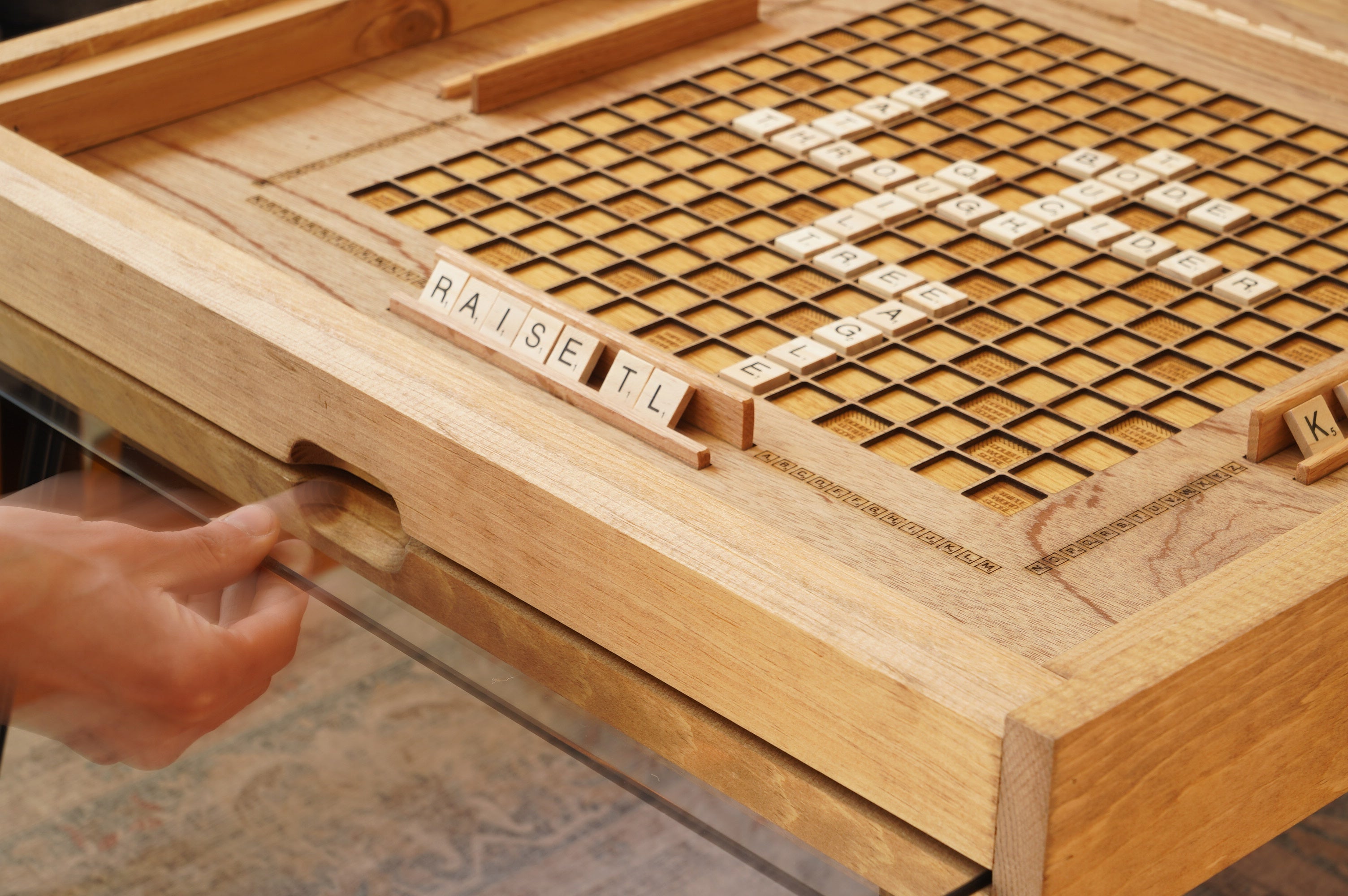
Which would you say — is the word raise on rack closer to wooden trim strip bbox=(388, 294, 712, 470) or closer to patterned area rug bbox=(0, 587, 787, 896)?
wooden trim strip bbox=(388, 294, 712, 470)

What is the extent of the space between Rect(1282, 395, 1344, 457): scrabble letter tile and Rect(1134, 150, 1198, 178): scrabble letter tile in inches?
15.1

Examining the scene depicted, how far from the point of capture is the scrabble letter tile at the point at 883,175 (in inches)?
52.3

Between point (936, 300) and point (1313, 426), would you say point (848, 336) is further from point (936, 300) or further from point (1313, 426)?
A: point (1313, 426)

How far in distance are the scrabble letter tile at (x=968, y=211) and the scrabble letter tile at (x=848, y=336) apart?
0.18m

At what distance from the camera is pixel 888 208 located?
128 centimetres

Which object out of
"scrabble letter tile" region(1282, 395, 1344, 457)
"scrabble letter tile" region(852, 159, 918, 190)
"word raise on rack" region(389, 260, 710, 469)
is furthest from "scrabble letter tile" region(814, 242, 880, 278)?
"scrabble letter tile" region(1282, 395, 1344, 457)

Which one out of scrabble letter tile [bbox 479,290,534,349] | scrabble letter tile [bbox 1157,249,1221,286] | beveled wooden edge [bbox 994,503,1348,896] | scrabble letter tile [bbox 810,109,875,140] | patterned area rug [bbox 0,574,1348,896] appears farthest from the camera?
scrabble letter tile [bbox 810,109,875,140]

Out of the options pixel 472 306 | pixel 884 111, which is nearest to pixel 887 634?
pixel 472 306

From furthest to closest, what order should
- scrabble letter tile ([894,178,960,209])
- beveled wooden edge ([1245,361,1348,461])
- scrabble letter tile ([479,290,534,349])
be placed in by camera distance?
scrabble letter tile ([894,178,960,209]) → scrabble letter tile ([479,290,534,349]) → beveled wooden edge ([1245,361,1348,461])

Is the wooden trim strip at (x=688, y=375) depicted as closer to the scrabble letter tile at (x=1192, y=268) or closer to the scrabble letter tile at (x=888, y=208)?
the scrabble letter tile at (x=888, y=208)

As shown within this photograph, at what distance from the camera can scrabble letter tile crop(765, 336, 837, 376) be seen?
1.09m

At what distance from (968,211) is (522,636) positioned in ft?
1.81

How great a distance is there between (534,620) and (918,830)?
10.4 inches

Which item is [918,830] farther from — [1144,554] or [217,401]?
[217,401]
